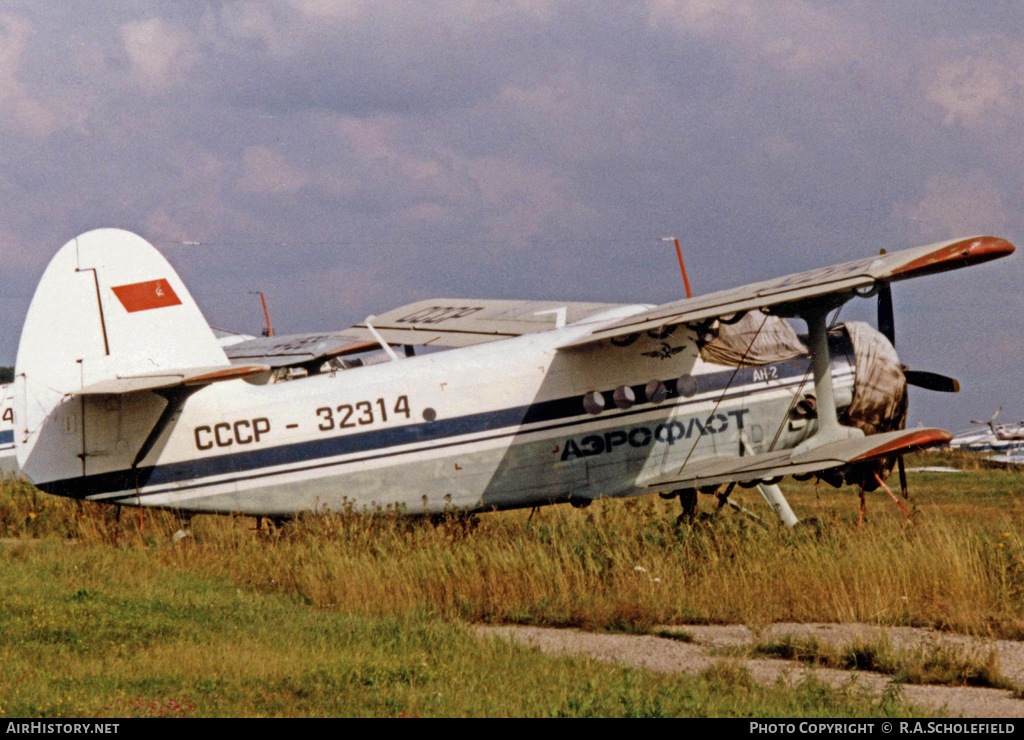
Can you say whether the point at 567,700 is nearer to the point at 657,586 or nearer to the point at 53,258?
the point at 657,586

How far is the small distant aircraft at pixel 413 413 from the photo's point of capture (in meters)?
11.2

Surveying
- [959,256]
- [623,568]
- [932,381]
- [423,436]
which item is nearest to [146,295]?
[423,436]

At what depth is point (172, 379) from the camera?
1048 centimetres

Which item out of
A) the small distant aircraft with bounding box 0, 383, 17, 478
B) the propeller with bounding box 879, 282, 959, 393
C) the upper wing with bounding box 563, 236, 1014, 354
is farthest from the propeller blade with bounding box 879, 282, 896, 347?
the small distant aircraft with bounding box 0, 383, 17, 478

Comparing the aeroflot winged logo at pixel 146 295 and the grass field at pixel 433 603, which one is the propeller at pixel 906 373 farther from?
the aeroflot winged logo at pixel 146 295

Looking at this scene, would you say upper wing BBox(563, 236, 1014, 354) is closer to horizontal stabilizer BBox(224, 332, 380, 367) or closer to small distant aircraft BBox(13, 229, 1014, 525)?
small distant aircraft BBox(13, 229, 1014, 525)

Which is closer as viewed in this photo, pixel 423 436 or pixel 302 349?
pixel 423 436

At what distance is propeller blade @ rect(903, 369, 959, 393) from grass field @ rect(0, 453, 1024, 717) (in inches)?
72.5

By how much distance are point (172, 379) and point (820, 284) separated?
636 cm

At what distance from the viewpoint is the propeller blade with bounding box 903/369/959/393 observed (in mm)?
12930

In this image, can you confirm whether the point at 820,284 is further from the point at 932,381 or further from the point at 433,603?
the point at 433,603

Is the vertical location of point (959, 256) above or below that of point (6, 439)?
above

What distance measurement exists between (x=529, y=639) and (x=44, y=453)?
248 inches

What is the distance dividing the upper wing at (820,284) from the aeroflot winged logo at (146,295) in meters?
4.45
